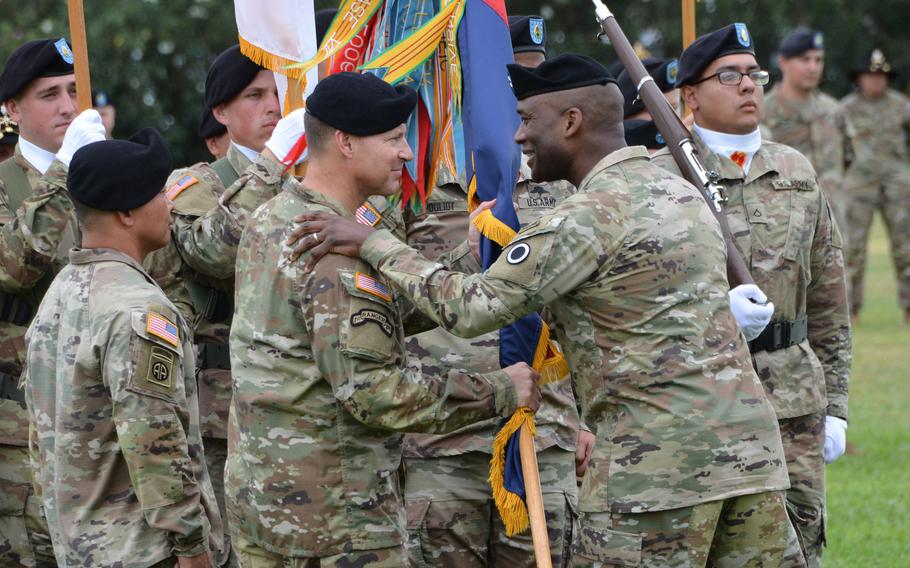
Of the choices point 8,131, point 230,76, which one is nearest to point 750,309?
point 230,76

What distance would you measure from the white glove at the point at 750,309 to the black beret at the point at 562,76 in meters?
0.99

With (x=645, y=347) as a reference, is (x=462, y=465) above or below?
below

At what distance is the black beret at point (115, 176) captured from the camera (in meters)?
4.66

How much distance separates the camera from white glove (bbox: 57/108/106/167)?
5.69 m

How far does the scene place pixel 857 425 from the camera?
35.9ft

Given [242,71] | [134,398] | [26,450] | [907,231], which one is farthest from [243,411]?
[907,231]

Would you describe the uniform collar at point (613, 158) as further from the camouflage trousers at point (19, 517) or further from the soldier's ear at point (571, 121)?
the camouflage trousers at point (19, 517)

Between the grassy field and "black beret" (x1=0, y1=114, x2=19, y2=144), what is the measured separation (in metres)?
4.92

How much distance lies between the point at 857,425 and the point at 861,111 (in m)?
6.93

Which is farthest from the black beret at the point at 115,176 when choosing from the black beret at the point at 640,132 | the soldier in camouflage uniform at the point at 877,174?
the soldier in camouflage uniform at the point at 877,174

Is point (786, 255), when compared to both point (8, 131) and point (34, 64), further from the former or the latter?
point (8, 131)

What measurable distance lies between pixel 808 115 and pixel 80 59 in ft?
31.8

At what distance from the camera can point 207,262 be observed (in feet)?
18.9

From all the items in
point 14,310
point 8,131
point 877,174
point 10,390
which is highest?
point 8,131
